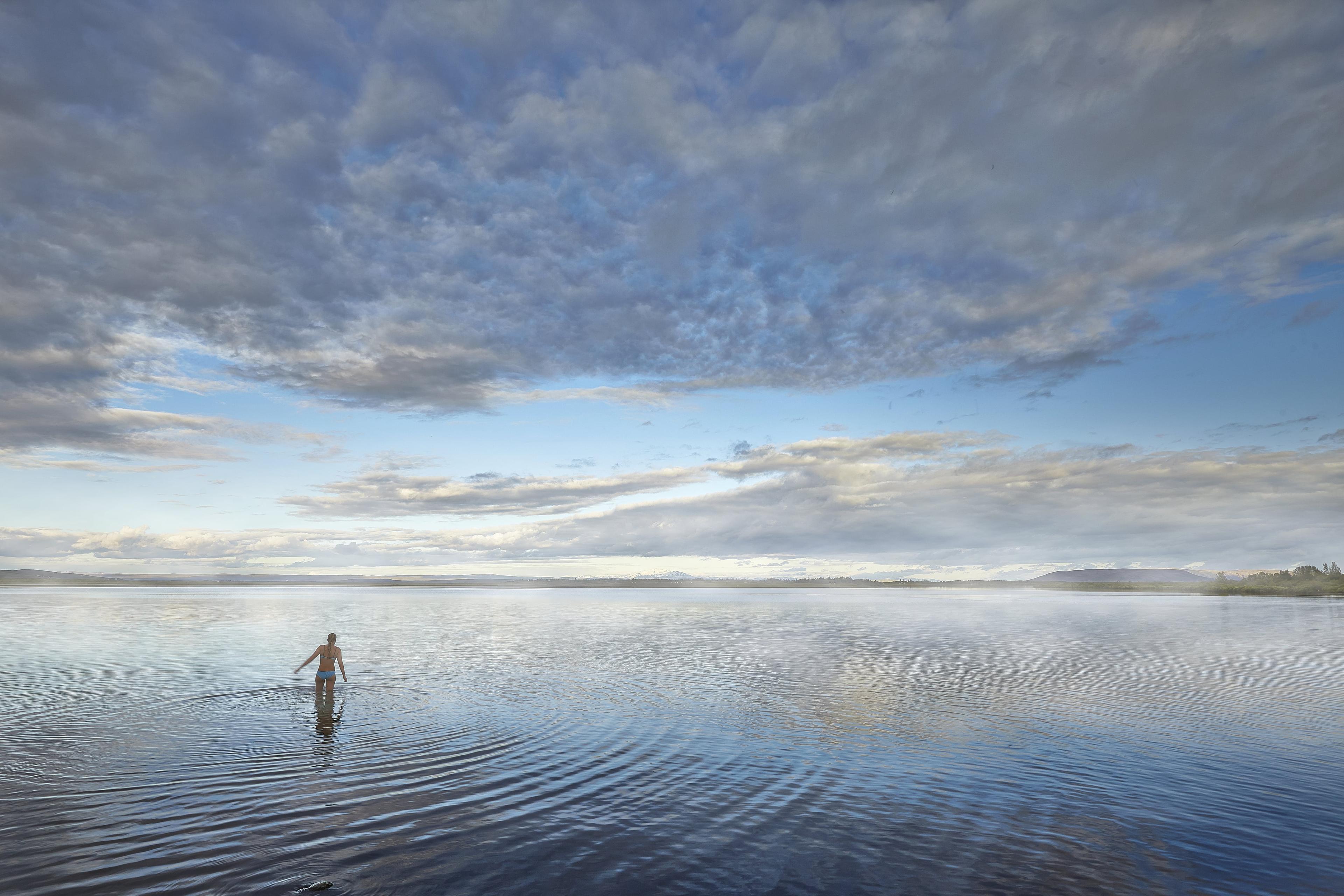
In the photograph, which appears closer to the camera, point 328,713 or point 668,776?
point 668,776

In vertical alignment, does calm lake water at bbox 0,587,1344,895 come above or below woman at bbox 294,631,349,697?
below

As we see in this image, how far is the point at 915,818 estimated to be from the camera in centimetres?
1831

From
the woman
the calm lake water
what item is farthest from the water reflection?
the woman

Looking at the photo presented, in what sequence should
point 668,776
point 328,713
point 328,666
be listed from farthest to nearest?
point 328,666
point 328,713
point 668,776

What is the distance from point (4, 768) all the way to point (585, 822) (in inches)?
757

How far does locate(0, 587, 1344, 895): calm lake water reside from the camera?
48.8 feet

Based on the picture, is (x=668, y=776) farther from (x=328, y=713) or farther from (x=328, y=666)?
(x=328, y=666)

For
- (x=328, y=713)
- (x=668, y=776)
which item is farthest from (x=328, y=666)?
(x=668, y=776)

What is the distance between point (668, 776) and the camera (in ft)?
72.0

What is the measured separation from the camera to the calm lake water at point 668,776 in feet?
48.8

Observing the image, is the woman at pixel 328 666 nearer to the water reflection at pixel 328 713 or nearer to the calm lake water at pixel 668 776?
the water reflection at pixel 328 713

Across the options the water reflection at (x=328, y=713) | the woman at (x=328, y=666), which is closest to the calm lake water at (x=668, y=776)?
the water reflection at (x=328, y=713)

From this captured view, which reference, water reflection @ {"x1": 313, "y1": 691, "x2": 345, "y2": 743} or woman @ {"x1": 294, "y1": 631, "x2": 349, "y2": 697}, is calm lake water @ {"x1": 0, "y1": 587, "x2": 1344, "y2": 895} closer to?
water reflection @ {"x1": 313, "y1": 691, "x2": 345, "y2": 743}

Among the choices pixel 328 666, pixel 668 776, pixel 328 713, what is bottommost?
pixel 668 776
